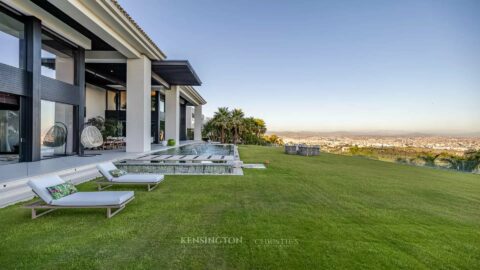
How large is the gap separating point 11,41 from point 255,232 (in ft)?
33.0

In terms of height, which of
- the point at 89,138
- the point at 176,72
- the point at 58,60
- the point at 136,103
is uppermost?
the point at 176,72

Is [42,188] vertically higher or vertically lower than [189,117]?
lower

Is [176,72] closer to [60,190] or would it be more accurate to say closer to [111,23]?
[111,23]

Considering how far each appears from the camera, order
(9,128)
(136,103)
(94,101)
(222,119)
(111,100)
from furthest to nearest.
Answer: (222,119), (111,100), (94,101), (136,103), (9,128)

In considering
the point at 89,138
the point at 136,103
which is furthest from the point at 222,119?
the point at 89,138

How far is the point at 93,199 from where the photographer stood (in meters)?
4.52

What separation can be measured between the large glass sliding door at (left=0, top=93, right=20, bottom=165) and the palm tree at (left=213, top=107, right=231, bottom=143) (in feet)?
73.5

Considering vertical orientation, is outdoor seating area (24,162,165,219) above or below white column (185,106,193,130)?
below

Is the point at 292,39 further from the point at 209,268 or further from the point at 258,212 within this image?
the point at 209,268

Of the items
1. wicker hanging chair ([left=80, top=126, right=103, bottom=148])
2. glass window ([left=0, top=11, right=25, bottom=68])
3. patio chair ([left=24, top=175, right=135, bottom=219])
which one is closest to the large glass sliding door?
glass window ([left=0, top=11, right=25, bottom=68])

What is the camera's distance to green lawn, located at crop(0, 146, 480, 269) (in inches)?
118

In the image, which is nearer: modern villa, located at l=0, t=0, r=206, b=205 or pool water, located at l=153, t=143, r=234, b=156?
modern villa, located at l=0, t=0, r=206, b=205

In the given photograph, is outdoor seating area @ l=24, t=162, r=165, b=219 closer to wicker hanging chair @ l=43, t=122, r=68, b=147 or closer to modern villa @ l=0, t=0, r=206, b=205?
modern villa @ l=0, t=0, r=206, b=205

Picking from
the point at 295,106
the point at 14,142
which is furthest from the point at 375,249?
the point at 295,106
